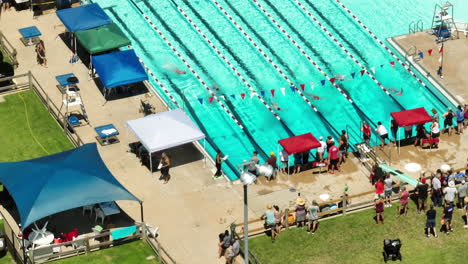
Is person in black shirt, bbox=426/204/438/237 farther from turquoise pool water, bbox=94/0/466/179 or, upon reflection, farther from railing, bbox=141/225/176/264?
railing, bbox=141/225/176/264

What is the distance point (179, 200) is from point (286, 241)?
13.7ft

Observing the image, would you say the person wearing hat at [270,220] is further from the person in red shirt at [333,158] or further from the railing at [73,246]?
the person in red shirt at [333,158]

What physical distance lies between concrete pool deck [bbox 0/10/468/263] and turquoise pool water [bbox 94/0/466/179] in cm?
161

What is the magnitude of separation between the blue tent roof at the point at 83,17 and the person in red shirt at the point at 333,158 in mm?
12075

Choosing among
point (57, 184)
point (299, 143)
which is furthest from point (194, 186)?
point (57, 184)

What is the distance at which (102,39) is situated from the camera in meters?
49.8

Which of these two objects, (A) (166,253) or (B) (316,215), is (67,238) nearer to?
(A) (166,253)

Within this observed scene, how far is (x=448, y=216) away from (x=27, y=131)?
51.9ft

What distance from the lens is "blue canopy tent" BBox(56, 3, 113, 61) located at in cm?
5062

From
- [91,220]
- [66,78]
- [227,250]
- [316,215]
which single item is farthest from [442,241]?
[66,78]

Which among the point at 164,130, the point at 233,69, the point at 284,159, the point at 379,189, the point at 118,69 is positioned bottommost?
the point at 379,189

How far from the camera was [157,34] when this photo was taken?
53.5 m

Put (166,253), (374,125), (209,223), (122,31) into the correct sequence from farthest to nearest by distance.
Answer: (122,31) < (374,125) < (209,223) < (166,253)

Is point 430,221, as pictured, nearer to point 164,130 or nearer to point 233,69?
point 164,130
